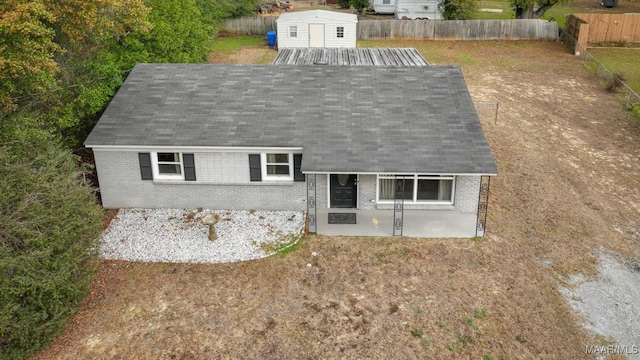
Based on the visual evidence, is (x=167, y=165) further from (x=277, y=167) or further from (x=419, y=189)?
(x=419, y=189)

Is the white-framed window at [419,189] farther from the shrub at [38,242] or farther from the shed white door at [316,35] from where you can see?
the shed white door at [316,35]

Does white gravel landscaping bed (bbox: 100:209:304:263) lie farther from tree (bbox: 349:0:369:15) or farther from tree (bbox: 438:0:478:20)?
tree (bbox: 349:0:369:15)

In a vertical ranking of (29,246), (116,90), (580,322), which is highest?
(116,90)

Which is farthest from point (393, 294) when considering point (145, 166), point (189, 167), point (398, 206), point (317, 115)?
point (145, 166)

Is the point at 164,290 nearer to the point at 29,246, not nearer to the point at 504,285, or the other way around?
the point at 29,246

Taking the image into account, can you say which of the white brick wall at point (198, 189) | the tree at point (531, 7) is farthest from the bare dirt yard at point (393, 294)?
the tree at point (531, 7)

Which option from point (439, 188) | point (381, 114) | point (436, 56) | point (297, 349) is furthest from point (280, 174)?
point (436, 56)

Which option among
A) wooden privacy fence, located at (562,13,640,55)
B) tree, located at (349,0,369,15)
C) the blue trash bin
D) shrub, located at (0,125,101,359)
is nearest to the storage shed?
the blue trash bin
